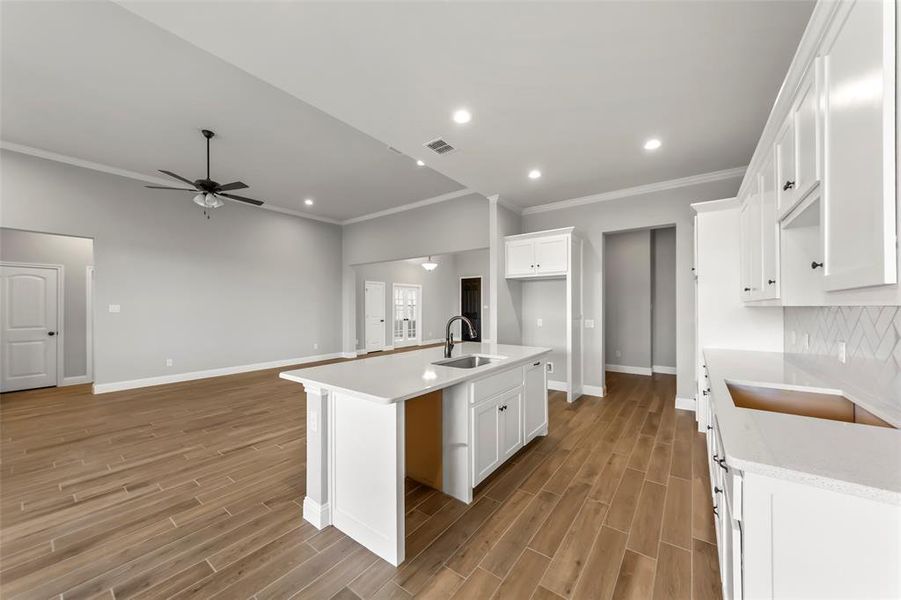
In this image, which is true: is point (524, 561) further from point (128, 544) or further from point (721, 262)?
point (721, 262)

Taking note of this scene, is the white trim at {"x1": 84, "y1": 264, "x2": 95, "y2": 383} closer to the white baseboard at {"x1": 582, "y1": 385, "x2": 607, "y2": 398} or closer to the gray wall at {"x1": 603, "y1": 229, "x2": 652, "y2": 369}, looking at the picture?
the white baseboard at {"x1": 582, "y1": 385, "x2": 607, "y2": 398}

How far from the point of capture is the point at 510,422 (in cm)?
264

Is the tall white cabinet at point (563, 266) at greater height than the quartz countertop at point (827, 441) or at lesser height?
greater

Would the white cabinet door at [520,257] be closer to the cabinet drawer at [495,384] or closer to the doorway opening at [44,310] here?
the cabinet drawer at [495,384]

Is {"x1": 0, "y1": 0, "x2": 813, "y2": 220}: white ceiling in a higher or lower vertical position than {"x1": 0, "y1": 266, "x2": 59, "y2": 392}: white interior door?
higher

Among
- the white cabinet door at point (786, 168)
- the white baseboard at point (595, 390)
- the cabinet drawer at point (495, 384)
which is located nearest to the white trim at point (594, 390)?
the white baseboard at point (595, 390)

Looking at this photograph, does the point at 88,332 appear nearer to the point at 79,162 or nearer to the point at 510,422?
the point at 79,162

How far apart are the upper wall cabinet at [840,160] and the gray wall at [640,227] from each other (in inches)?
99.1

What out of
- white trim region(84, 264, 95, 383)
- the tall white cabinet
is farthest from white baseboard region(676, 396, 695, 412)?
white trim region(84, 264, 95, 383)

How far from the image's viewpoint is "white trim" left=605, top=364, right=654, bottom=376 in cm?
605

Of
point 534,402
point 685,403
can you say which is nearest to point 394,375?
point 534,402

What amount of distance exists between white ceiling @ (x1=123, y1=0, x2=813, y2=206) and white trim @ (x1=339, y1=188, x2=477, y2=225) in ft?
7.31

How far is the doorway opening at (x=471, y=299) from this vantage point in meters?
10.7

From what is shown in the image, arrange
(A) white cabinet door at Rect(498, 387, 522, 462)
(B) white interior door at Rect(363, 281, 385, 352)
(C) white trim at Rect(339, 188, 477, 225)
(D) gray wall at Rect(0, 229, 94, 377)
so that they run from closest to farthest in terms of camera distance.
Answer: (A) white cabinet door at Rect(498, 387, 522, 462) < (D) gray wall at Rect(0, 229, 94, 377) < (C) white trim at Rect(339, 188, 477, 225) < (B) white interior door at Rect(363, 281, 385, 352)
